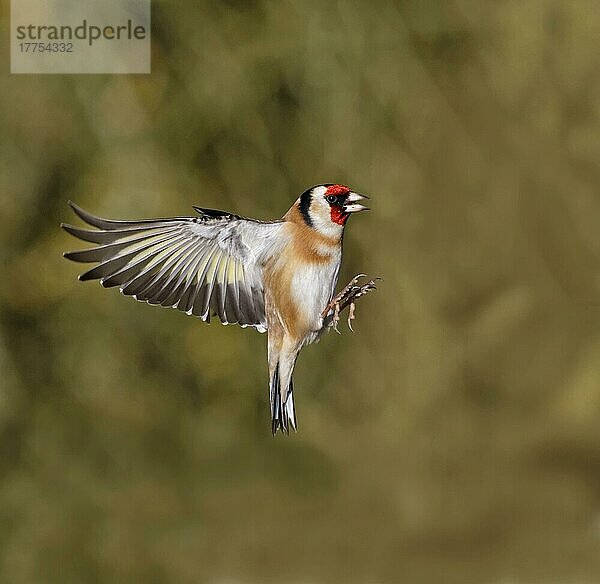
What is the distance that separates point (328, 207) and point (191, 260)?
12 cm

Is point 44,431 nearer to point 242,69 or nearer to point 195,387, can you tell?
point 195,387

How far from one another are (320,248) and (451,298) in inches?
17.1

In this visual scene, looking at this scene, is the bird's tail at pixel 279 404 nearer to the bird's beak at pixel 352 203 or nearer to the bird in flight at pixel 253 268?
the bird in flight at pixel 253 268

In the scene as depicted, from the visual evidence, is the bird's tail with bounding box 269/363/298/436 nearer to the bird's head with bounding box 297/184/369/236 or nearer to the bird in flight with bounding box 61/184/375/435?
the bird in flight with bounding box 61/184/375/435

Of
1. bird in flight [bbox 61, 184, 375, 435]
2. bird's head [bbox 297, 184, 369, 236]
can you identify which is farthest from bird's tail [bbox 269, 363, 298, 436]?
bird's head [bbox 297, 184, 369, 236]

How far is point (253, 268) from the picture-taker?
796mm

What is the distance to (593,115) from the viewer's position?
1.19 metres

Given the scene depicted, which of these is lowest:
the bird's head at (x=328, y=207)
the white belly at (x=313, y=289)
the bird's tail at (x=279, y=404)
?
the bird's tail at (x=279, y=404)

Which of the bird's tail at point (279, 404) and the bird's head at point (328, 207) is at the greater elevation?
the bird's head at point (328, 207)

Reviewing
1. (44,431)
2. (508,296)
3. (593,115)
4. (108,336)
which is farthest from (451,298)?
(44,431)

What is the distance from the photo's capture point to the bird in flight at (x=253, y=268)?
759 millimetres

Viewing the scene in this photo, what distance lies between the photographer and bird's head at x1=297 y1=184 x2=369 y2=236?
78 cm

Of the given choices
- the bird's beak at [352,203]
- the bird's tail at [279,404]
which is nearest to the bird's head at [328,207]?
the bird's beak at [352,203]

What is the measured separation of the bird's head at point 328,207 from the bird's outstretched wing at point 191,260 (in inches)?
1.2
